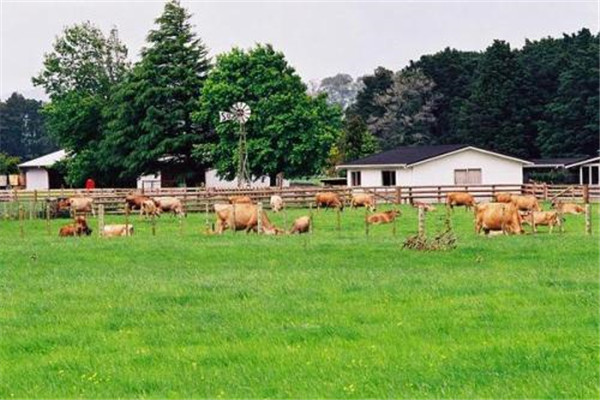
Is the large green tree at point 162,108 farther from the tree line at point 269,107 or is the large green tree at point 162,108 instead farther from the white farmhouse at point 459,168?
the white farmhouse at point 459,168

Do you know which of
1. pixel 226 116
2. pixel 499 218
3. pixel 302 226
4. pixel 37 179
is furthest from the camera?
pixel 37 179

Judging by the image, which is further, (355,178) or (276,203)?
(355,178)

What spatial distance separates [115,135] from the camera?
5925cm

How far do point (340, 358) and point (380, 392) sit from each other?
4.19 ft

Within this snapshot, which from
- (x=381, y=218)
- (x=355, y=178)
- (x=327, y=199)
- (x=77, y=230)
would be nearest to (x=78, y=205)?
(x=327, y=199)

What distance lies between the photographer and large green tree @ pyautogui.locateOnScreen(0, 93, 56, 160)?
124250mm

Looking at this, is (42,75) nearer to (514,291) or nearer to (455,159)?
(455,159)

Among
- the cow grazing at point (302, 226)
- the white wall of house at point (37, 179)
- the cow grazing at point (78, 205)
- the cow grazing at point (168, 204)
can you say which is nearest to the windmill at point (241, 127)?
the cow grazing at point (78, 205)

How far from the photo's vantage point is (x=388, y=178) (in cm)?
5747

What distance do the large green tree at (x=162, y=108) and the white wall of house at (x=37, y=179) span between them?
1752 cm

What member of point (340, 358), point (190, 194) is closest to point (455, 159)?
point (190, 194)

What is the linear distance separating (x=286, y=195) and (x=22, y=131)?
292ft

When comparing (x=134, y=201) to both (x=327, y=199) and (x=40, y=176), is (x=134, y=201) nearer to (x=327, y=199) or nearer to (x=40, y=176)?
(x=327, y=199)

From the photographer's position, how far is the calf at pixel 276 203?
140 ft
